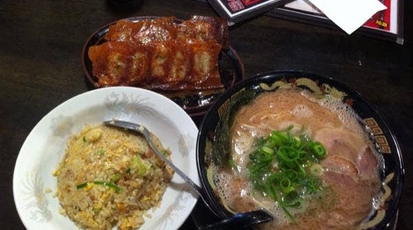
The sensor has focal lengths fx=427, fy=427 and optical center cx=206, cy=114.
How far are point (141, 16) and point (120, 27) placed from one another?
0.79 feet

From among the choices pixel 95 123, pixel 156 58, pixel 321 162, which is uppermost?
pixel 156 58

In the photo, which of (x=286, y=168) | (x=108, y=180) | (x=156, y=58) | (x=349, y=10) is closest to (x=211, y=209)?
(x=286, y=168)

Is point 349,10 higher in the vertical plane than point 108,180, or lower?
higher

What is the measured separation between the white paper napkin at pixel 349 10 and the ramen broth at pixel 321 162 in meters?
0.88

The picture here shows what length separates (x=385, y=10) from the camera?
8.27 ft

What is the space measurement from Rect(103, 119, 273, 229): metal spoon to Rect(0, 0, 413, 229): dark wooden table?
1.37 ft

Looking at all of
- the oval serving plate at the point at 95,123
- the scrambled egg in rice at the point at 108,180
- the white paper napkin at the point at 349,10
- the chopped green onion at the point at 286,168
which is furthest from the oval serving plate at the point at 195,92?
the white paper napkin at the point at 349,10

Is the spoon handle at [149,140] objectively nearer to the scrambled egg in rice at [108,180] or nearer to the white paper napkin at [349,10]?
the scrambled egg in rice at [108,180]

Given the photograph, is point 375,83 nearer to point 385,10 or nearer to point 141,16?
point 385,10

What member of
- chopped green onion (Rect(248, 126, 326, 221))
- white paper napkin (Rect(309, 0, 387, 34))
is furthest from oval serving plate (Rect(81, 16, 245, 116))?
white paper napkin (Rect(309, 0, 387, 34))

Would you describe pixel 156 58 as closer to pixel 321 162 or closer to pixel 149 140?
pixel 149 140

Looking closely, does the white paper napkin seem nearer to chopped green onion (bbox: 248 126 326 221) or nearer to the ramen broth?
the ramen broth

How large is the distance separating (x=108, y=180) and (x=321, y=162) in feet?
2.74

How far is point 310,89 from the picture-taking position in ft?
5.82
